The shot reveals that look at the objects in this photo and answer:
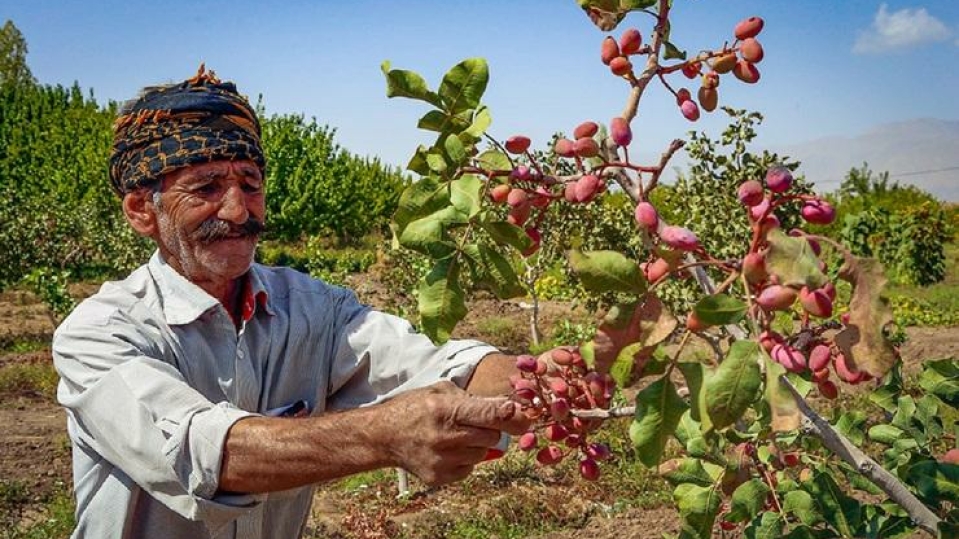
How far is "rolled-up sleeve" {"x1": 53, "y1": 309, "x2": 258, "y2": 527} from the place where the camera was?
1.81 metres

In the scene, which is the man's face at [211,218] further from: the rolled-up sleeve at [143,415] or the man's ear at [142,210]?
the rolled-up sleeve at [143,415]

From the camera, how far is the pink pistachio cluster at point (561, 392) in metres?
1.50

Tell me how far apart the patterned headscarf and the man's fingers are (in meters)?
1.10

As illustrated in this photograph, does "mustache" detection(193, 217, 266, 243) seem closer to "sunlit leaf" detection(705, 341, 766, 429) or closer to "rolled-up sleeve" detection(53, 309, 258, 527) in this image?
"rolled-up sleeve" detection(53, 309, 258, 527)

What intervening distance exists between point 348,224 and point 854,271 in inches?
1099

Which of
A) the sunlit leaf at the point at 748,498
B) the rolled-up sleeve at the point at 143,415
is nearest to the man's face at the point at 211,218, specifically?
the rolled-up sleeve at the point at 143,415

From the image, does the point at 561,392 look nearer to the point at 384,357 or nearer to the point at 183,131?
the point at 384,357

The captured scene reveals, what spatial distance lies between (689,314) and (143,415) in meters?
1.04

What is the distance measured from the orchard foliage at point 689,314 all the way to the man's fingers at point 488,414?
0.02 m

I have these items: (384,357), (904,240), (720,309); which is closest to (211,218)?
(384,357)

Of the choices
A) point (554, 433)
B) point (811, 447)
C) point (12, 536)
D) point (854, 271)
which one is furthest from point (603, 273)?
A: point (12, 536)

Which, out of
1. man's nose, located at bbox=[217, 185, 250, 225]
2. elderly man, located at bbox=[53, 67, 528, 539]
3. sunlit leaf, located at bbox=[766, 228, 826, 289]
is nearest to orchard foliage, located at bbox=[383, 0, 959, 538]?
sunlit leaf, located at bbox=[766, 228, 826, 289]

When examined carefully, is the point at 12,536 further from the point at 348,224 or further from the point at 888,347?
the point at 348,224

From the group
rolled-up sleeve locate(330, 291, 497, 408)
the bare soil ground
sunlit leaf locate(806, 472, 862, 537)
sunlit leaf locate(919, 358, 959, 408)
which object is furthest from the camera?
the bare soil ground
